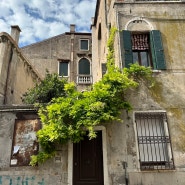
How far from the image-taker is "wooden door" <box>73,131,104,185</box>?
278 inches

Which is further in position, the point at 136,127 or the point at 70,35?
the point at 70,35

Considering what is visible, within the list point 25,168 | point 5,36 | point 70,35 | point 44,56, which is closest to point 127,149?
point 25,168

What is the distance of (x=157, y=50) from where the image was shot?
326 inches

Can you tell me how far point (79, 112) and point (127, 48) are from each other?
3464 millimetres

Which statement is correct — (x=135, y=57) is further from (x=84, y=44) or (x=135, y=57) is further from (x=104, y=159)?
(x=84, y=44)

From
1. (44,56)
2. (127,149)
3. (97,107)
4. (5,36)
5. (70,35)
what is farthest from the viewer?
(70,35)

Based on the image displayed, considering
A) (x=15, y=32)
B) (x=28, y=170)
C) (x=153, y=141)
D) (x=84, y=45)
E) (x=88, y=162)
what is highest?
(x=84, y=45)

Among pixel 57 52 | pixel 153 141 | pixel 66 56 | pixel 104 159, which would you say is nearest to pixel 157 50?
pixel 153 141

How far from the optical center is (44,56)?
66.4ft

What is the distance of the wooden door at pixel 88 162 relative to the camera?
7.05 m

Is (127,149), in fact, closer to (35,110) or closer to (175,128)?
(175,128)

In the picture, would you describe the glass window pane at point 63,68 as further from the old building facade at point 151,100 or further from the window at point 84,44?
the old building facade at point 151,100

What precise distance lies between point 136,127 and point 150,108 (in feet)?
2.92

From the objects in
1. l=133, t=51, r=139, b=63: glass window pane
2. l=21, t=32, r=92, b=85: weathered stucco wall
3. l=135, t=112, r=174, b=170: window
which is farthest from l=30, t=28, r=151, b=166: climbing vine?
l=21, t=32, r=92, b=85: weathered stucco wall
